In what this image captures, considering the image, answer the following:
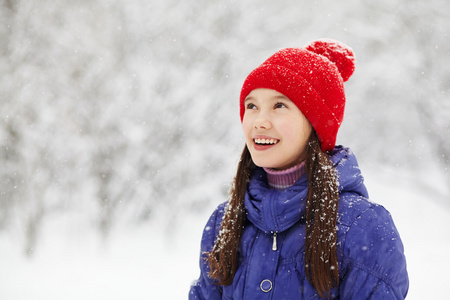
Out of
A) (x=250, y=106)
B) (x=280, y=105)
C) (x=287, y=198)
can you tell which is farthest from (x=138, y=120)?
(x=287, y=198)

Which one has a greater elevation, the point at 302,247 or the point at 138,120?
the point at 138,120

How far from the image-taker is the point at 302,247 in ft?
4.68

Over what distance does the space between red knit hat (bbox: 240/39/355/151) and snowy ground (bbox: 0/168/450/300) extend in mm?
4004

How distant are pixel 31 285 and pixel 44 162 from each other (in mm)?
2272

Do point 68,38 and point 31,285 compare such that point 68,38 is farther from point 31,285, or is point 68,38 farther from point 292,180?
point 292,180

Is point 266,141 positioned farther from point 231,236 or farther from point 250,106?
point 231,236

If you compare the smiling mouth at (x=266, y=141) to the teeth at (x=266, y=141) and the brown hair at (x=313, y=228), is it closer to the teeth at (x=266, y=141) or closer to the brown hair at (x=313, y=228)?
the teeth at (x=266, y=141)

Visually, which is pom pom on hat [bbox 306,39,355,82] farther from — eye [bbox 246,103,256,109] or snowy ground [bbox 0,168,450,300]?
snowy ground [bbox 0,168,450,300]

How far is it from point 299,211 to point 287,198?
0.21ft

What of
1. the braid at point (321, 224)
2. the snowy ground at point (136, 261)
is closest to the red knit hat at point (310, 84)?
the braid at point (321, 224)

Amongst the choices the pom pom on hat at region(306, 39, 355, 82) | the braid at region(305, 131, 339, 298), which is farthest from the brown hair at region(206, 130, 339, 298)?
the pom pom on hat at region(306, 39, 355, 82)

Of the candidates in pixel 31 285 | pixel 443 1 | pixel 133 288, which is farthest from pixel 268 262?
pixel 443 1

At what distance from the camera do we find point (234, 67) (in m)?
8.13

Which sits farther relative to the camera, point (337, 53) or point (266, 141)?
point (337, 53)
